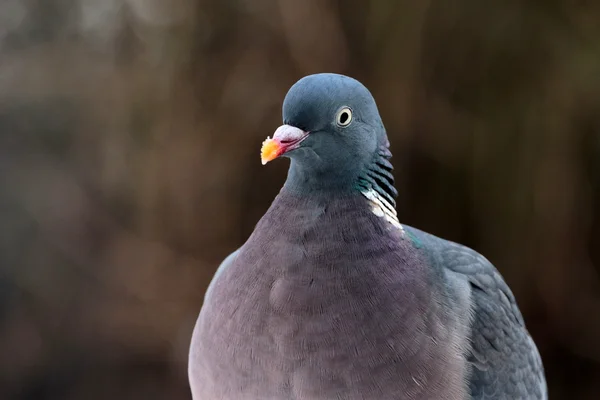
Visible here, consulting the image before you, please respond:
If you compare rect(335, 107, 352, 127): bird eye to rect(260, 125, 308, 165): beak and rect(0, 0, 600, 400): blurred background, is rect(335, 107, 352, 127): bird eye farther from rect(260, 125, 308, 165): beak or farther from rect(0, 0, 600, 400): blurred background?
rect(0, 0, 600, 400): blurred background

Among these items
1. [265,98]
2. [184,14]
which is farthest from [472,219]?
[184,14]

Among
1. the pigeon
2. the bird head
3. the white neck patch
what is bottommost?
the pigeon

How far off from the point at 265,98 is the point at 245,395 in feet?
5.69

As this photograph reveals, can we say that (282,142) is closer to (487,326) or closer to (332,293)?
(332,293)

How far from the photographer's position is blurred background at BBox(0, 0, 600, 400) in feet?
8.84

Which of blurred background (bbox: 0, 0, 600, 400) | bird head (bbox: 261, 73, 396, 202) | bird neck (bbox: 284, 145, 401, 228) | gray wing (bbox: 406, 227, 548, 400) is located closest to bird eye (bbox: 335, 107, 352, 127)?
bird head (bbox: 261, 73, 396, 202)

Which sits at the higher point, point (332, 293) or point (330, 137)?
point (330, 137)

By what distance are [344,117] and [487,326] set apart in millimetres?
621

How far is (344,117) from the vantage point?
53.8 inches

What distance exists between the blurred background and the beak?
1.55 m

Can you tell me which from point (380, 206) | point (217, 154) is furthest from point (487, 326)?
point (217, 154)

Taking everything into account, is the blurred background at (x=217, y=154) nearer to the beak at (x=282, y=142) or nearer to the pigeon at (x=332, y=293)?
the pigeon at (x=332, y=293)

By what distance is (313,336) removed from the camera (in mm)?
1300

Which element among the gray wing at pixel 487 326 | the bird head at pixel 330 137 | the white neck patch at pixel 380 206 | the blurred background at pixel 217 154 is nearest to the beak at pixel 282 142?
the bird head at pixel 330 137
